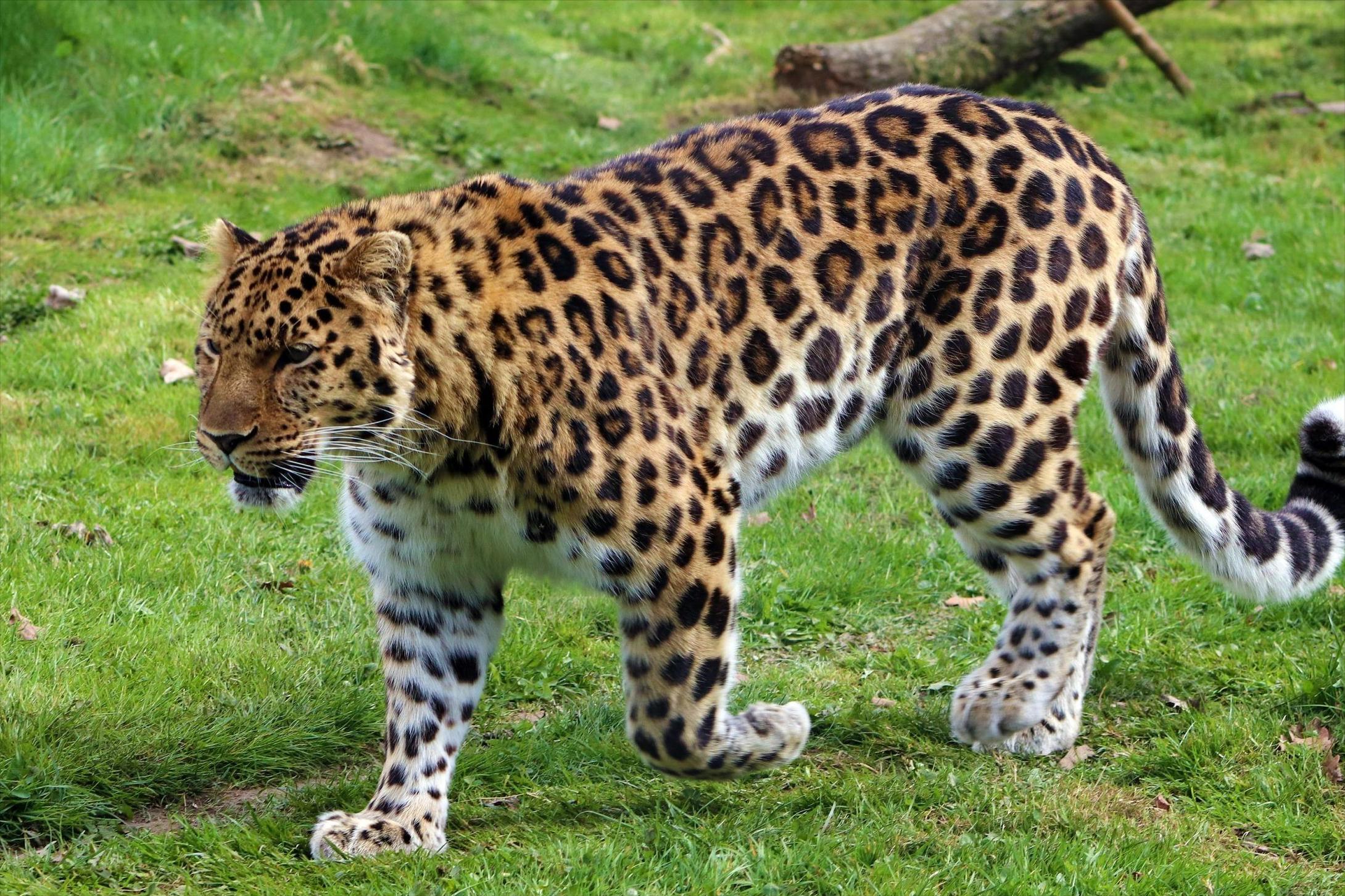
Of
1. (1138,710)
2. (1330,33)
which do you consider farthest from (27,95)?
(1330,33)

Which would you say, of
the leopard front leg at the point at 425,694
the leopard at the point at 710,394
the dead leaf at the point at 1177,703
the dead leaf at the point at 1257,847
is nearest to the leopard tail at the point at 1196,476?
the leopard at the point at 710,394

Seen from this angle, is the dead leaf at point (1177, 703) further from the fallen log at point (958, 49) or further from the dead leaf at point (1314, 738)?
the fallen log at point (958, 49)

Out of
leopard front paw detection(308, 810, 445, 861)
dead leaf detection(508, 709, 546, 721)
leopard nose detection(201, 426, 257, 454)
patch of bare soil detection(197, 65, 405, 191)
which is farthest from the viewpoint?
patch of bare soil detection(197, 65, 405, 191)

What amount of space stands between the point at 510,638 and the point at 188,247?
5.37 metres

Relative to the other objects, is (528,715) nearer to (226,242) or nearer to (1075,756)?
(1075,756)

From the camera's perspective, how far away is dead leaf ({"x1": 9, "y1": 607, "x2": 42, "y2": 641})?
21.3 ft

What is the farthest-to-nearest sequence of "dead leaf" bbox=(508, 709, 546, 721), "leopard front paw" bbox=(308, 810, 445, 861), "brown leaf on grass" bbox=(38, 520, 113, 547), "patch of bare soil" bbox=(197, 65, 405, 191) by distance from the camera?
"patch of bare soil" bbox=(197, 65, 405, 191) < "brown leaf on grass" bbox=(38, 520, 113, 547) < "dead leaf" bbox=(508, 709, 546, 721) < "leopard front paw" bbox=(308, 810, 445, 861)

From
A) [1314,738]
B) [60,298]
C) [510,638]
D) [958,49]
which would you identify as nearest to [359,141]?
[60,298]

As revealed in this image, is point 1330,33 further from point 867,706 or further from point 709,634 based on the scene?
point 709,634

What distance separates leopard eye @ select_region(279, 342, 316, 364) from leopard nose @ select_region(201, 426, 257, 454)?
0.77ft

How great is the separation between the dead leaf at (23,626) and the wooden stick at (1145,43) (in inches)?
514

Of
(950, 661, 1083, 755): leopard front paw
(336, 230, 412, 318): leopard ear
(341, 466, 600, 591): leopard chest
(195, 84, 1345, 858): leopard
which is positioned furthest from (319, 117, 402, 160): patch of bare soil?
(336, 230, 412, 318): leopard ear

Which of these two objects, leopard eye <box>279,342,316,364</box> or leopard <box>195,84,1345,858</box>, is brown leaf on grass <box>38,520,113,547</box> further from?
leopard eye <box>279,342,316,364</box>

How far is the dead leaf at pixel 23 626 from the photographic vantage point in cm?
650
